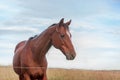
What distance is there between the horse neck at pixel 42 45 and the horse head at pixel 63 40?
22cm

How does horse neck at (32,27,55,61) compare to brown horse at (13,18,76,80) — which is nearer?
brown horse at (13,18,76,80)

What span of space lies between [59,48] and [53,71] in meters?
4.02

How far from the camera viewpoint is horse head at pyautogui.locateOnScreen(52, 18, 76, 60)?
6445mm

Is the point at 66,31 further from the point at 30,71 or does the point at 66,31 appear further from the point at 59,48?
the point at 30,71

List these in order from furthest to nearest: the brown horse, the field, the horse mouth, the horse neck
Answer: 1. the field
2. the horse neck
3. the brown horse
4. the horse mouth

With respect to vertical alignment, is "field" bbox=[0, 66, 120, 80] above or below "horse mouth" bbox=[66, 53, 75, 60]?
below

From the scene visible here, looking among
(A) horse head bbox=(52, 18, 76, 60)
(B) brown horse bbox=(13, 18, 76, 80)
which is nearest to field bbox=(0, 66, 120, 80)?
(B) brown horse bbox=(13, 18, 76, 80)

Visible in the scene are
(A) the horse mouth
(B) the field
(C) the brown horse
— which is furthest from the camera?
(B) the field

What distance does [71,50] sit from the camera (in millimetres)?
6445

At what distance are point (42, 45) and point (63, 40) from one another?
28.2 inches

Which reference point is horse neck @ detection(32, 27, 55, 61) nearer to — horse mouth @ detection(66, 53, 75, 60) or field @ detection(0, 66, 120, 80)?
horse mouth @ detection(66, 53, 75, 60)

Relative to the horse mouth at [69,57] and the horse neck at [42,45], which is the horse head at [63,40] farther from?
the horse neck at [42,45]

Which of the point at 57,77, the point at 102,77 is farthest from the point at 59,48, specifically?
the point at 57,77

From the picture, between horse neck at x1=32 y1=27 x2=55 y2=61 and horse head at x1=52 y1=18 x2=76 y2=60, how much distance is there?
0.22 meters
